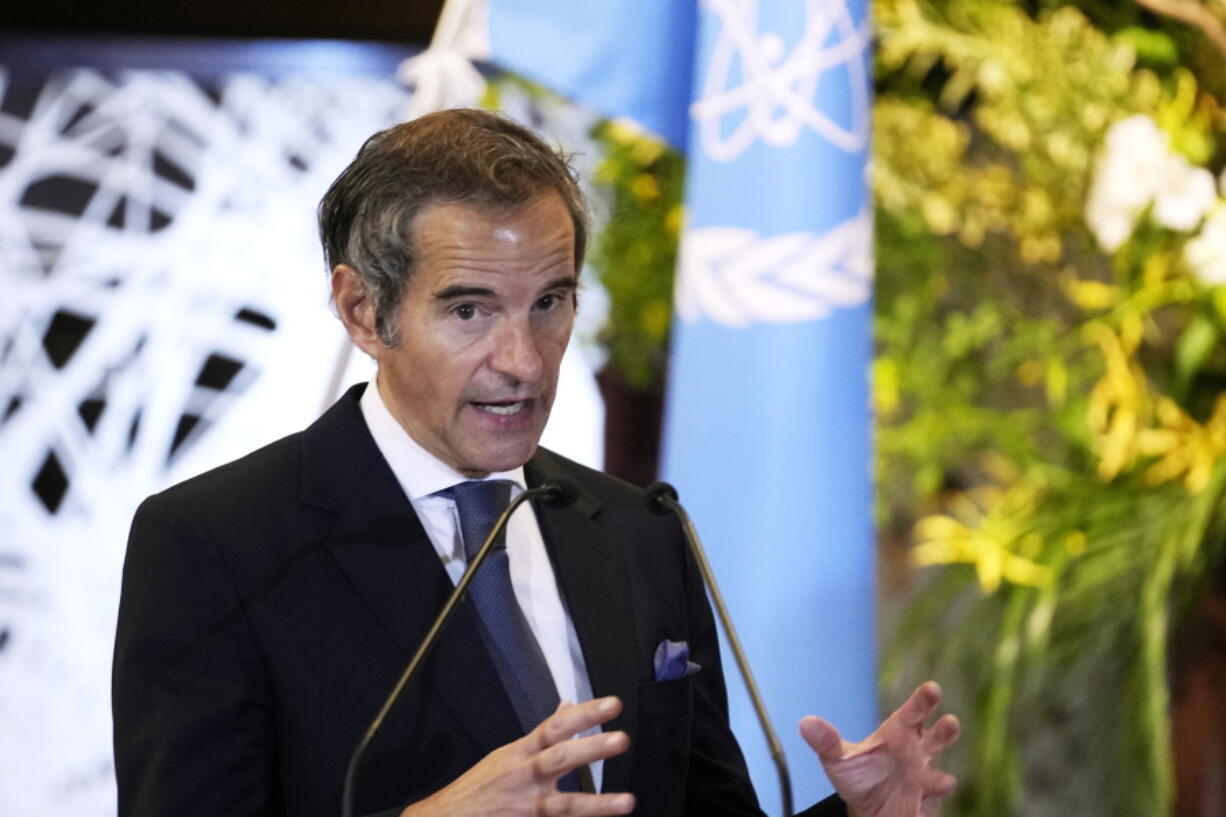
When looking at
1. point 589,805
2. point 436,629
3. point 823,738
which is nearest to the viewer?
point 589,805

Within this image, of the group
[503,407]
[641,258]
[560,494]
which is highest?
[641,258]

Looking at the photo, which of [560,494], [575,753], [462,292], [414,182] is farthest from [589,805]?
[414,182]

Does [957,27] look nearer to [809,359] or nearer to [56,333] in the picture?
[809,359]

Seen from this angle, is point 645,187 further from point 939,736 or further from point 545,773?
point 545,773

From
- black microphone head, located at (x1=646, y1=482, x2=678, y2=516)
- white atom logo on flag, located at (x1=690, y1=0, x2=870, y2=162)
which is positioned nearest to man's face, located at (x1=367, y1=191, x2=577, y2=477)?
black microphone head, located at (x1=646, y1=482, x2=678, y2=516)

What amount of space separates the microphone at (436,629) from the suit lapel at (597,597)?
0.23 m

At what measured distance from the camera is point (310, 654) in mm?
1401

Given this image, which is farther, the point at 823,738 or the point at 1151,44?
the point at 1151,44

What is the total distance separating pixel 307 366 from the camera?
7.85 feet

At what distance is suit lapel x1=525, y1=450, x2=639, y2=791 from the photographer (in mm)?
1532

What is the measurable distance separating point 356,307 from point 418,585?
30 cm

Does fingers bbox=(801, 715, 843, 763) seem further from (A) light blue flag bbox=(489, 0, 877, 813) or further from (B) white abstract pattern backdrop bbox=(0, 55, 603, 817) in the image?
(B) white abstract pattern backdrop bbox=(0, 55, 603, 817)

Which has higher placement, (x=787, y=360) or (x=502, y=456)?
(x=787, y=360)

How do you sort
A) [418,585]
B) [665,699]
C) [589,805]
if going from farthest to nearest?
1. [665,699]
2. [418,585]
3. [589,805]
